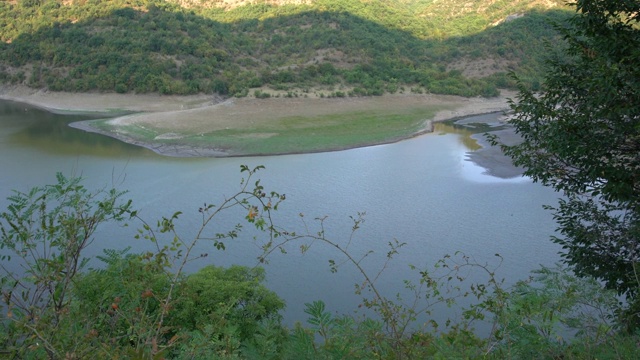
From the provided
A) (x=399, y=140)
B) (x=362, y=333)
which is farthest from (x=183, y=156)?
(x=362, y=333)

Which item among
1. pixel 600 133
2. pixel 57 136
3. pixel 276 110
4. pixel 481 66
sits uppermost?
pixel 481 66

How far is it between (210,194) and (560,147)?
1111 cm

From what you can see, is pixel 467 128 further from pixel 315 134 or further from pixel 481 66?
Result: pixel 481 66

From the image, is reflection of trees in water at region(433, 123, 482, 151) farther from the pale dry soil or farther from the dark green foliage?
the dark green foliage

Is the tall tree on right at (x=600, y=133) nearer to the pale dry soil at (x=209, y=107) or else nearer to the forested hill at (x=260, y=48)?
the pale dry soil at (x=209, y=107)

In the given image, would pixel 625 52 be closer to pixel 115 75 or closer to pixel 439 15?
pixel 115 75

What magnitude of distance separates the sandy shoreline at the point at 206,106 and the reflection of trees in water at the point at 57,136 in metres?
0.84

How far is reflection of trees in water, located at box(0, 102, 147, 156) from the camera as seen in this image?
68.7ft

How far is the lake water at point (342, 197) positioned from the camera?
10.0m

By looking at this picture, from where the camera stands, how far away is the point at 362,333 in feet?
12.3

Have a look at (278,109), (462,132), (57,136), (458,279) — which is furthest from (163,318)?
(278,109)

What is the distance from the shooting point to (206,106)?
29.7 meters

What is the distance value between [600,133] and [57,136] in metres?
22.6

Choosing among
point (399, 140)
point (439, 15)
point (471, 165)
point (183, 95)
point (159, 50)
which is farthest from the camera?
point (439, 15)
